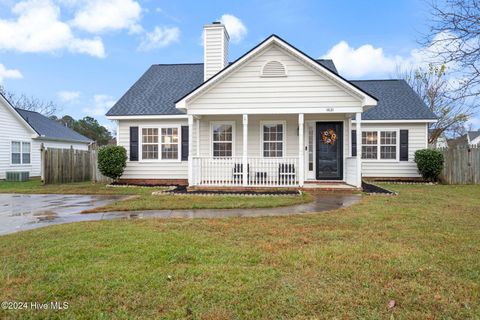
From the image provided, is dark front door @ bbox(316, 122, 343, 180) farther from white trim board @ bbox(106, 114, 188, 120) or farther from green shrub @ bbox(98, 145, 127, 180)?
green shrub @ bbox(98, 145, 127, 180)

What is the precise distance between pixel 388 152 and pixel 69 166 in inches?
641

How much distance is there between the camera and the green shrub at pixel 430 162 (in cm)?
1493

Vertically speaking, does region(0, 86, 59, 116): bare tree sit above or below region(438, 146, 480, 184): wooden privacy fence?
above

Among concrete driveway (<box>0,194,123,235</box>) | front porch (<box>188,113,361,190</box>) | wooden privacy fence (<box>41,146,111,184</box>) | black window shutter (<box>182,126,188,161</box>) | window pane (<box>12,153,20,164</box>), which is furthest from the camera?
window pane (<box>12,153,20,164</box>)

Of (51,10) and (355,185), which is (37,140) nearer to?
(51,10)

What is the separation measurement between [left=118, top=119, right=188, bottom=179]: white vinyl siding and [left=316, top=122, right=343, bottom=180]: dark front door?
598 centimetres

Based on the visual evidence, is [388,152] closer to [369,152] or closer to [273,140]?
[369,152]

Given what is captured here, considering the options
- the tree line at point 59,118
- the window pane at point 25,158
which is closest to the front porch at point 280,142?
the window pane at point 25,158

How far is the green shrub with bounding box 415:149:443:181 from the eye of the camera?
1493 cm

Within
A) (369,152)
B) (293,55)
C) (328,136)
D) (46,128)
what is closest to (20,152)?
(46,128)

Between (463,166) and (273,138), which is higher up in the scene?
(273,138)

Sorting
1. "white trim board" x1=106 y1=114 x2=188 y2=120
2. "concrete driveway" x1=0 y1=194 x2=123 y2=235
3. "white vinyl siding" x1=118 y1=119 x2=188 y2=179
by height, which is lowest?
"concrete driveway" x1=0 y1=194 x2=123 y2=235

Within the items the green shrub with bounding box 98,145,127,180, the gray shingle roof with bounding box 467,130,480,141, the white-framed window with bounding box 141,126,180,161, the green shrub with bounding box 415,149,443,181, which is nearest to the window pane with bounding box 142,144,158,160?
the white-framed window with bounding box 141,126,180,161

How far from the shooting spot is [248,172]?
41.8 feet
